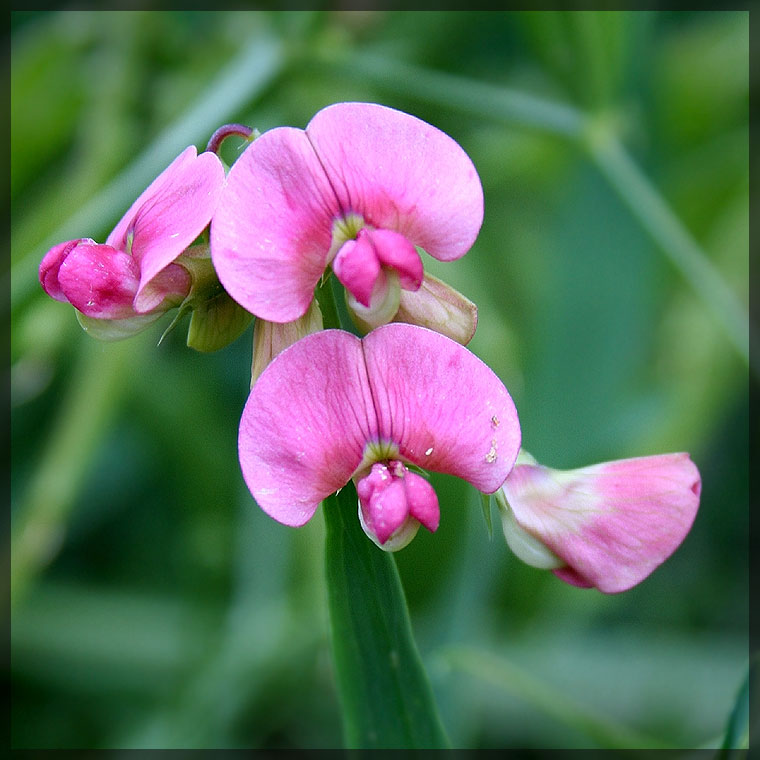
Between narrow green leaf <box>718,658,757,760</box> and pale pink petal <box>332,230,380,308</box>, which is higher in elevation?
pale pink petal <box>332,230,380,308</box>

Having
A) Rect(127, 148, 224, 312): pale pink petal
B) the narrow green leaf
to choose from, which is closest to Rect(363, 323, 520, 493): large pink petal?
Rect(127, 148, 224, 312): pale pink petal

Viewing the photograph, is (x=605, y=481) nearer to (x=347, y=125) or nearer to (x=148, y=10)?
(x=347, y=125)

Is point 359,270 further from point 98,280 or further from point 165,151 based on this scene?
point 165,151

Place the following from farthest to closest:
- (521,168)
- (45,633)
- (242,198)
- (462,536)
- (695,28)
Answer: (695,28), (521,168), (45,633), (462,536), (242,198)

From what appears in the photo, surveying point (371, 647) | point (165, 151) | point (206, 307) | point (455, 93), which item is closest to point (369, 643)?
point (371, 647)

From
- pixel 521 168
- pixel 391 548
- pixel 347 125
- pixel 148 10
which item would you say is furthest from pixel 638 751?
pixel 148 10

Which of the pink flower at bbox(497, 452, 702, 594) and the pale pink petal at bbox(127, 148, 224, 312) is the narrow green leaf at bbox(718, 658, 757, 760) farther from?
the pale pink petal at bbox(127, 148, 224, 312)
